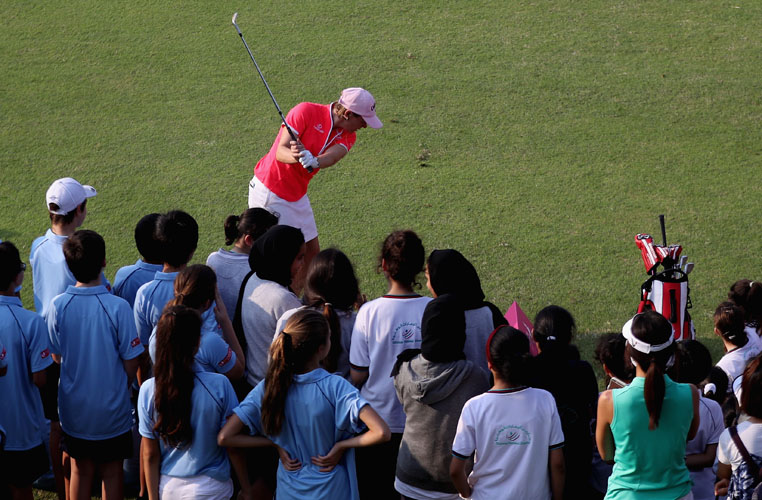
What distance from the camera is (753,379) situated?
2822mm

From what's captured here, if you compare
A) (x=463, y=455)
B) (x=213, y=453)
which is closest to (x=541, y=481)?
(x=463, y=455)

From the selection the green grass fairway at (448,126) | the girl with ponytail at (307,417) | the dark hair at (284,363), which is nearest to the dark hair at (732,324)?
the green grass fairway at (448,126)

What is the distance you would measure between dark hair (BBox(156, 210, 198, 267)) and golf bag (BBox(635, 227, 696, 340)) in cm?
257

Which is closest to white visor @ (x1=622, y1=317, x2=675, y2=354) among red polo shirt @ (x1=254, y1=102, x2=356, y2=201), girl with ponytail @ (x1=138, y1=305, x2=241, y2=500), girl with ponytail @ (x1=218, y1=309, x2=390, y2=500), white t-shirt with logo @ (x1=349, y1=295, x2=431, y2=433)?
white t-shirt with logo @ (x1=349, y1=295, x2=431, y2=433)

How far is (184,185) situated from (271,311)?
4.21 meters

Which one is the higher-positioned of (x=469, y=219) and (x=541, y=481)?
(x=469, y=219)

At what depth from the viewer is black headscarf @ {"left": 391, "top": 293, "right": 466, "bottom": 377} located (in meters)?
2.97

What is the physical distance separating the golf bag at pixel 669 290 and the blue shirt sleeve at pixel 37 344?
3.16 m

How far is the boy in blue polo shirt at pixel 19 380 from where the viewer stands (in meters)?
3.33

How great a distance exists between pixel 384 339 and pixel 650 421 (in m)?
1.05

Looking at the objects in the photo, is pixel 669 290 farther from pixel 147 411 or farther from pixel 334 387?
pixel 147 411

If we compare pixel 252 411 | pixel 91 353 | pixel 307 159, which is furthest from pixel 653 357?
pixel 307 159

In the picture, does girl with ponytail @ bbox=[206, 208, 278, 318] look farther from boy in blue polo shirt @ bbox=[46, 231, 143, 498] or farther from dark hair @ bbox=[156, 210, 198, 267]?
boy in blue polo shirt @ bbox=[46, 231, 143, 498]

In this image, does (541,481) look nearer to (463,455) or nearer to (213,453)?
(463,455)
